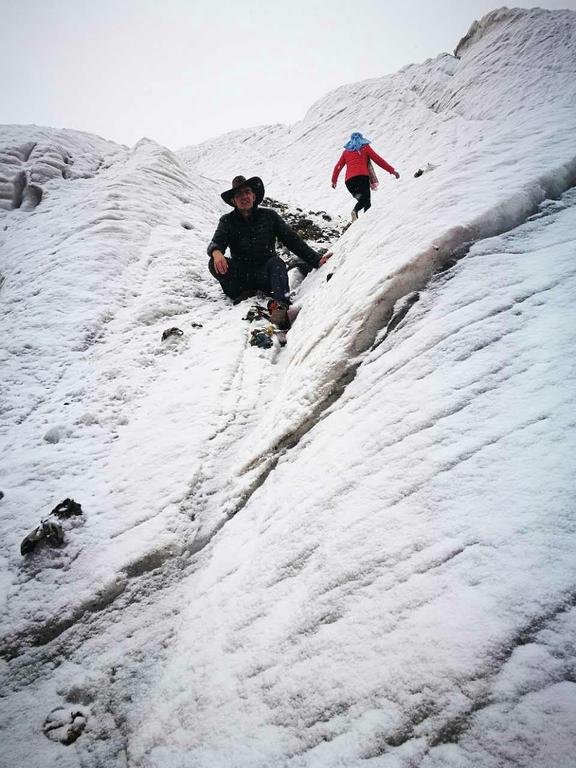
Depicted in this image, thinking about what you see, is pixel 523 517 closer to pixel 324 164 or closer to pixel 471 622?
pixel 471 622

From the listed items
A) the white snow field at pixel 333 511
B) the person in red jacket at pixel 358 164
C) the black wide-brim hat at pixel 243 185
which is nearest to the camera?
the white snow field at pixel 333 511

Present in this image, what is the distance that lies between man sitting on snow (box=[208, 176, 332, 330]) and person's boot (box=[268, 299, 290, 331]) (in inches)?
10.3

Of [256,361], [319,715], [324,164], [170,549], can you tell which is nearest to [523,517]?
[319,715]

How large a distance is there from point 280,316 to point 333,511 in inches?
104

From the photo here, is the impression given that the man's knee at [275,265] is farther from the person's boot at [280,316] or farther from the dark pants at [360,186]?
the dark pants at [360,186]

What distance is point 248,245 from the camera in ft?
14.7

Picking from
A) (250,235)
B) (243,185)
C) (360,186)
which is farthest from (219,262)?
(360,186)

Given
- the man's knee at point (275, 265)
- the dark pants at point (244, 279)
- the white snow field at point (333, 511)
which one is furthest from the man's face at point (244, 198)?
the white snow field at point (333, 511)

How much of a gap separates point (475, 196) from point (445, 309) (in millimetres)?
1143

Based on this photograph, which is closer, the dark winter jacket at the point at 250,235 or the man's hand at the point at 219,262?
the man's hand at the point at 219,262

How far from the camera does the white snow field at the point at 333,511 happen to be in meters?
1.04

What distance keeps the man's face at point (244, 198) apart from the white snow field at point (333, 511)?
54.1 inches

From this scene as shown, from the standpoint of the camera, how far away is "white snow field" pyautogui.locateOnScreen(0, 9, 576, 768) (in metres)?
1.04

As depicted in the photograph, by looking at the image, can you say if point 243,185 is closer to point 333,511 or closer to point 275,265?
point 275,265
